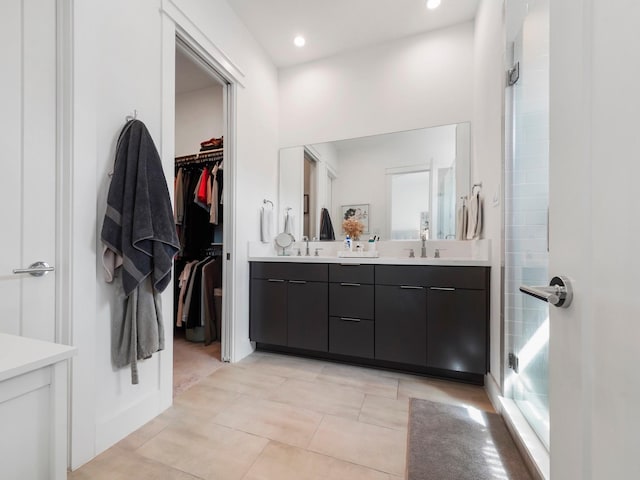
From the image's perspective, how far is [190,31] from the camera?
184 centimetres

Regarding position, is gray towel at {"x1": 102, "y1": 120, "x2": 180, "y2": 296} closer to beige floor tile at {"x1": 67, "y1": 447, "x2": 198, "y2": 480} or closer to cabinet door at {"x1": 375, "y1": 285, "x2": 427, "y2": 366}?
beige floor tile at {"x1": 67, "y1": 447, "x2": 198, "y2": 480}

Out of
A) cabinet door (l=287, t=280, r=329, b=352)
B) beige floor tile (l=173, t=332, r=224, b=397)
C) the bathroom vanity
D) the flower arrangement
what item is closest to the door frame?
beige floor tile (l=173, t=332, r=224, b=397)

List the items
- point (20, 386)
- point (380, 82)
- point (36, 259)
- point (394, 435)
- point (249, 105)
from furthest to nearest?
point (380, 82)
point (249, 105)
point (394, 435)
point (36, 259)
point (20, 386)

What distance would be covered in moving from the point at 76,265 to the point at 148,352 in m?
0.55

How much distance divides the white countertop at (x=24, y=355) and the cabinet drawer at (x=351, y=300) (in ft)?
5.73

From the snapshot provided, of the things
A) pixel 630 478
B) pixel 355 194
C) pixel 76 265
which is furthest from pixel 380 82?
pixel 630 478

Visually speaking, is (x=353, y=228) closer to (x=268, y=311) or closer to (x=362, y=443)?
(x=268, y=311)

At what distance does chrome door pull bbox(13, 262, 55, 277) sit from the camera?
108 centimetres

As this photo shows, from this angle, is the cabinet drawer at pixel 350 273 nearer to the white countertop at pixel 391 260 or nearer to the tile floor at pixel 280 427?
the white countertop at pixel 391 260

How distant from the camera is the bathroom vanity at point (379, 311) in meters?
1.94

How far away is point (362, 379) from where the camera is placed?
6.81ft

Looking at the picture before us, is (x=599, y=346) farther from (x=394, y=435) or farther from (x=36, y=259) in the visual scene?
(x=36, y=259)

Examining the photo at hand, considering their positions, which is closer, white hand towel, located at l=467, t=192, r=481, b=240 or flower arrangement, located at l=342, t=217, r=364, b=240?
white hand towel, located at l=467, t=192, r=481, b=240

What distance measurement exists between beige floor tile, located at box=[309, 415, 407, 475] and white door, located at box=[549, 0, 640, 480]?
0.86 metres
